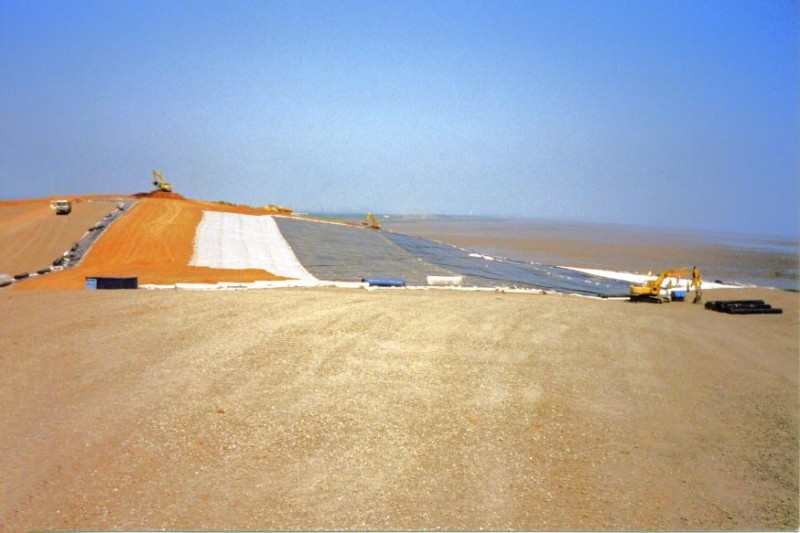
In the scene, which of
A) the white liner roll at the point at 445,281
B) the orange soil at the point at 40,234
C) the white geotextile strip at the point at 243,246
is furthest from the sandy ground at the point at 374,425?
the orange soil at the point at 40,234

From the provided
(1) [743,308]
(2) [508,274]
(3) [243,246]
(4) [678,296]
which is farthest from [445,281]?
(1) [743,308]

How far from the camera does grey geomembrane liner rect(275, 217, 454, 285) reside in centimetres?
1817

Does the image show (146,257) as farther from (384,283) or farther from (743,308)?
(743,308)

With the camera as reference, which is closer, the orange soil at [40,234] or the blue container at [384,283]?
the blue container at [384,283]

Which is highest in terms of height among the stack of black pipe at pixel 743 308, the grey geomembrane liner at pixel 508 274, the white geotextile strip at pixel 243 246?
the white geotextile strip at pixel 243 246

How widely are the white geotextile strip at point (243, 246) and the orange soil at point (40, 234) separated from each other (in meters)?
4.54

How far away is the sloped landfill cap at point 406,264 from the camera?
1850 cm

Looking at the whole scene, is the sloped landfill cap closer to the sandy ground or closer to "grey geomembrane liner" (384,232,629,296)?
"grey geomembrane liner" (384,232,629,296)

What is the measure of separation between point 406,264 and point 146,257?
30.6 ft

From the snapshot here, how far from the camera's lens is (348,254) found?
2191 centimetres

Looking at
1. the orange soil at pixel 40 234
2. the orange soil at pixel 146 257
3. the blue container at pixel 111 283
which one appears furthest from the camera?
the orange soil at pixel 40 234

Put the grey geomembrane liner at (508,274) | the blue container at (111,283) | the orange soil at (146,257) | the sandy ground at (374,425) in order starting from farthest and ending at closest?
the grey geomembrane liner at (508,274)
the orange soil at (146,257)
the blue container at (111,283)
the sandy ground at (374,425)

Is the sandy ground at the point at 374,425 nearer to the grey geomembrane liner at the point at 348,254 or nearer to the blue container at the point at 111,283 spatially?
the blue container at the point at 111,283

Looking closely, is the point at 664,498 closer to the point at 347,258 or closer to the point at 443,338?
the point at 443,338
